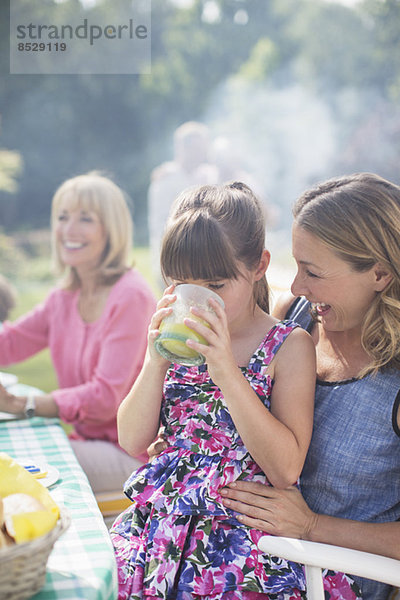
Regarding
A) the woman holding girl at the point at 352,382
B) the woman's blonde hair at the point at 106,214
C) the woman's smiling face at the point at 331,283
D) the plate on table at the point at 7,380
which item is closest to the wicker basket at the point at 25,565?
the woman holding girl at the point at 352,382

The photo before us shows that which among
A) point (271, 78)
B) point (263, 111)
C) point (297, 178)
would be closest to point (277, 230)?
point (297, 178)

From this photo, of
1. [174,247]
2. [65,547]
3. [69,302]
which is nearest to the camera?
[65,547]

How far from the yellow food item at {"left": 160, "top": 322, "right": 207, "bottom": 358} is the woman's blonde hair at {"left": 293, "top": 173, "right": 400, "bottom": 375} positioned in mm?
450

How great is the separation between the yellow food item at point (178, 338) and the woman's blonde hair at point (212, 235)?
0.19m

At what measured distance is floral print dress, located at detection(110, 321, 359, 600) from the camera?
49.6 inches

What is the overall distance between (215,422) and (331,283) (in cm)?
42

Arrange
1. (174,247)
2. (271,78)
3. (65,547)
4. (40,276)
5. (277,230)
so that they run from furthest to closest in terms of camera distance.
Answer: (271,78), (277,230), (40,276), (174,247), (65,547)

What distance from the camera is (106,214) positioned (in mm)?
2643

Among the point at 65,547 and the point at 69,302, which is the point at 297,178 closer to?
the point at 69,302

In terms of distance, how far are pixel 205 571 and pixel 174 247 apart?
2.19 feet

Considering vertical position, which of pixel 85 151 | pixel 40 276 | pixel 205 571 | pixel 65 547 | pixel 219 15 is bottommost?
pixel 40 276

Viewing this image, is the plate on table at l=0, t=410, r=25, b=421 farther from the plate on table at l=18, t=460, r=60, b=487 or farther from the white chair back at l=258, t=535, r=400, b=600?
the white chair back at l=258, t=535, r=400, b=600

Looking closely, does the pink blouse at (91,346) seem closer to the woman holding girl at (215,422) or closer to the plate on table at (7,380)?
the plate on table at (7,380)

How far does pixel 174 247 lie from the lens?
138 cm
